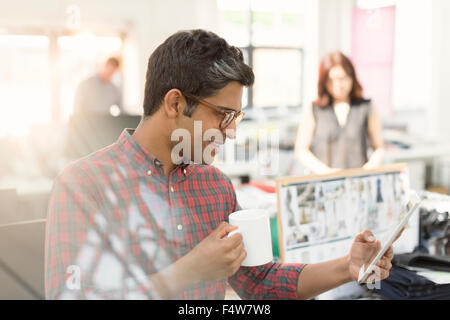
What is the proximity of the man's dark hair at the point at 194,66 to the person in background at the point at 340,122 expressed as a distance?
1.35 meters

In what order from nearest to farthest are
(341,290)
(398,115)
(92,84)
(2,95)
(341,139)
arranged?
(2,95) → (341,290) → (92,84) → (341,139) → (398,115)

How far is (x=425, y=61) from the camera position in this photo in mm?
3783

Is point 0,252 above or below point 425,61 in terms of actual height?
below

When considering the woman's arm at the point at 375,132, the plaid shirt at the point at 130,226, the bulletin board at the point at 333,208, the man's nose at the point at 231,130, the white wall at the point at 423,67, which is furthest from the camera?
the white wall at the point at 423,67

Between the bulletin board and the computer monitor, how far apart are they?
49cm

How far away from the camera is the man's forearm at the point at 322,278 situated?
83cm

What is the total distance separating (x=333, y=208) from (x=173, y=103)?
1.69ft

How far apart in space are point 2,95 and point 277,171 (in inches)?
102

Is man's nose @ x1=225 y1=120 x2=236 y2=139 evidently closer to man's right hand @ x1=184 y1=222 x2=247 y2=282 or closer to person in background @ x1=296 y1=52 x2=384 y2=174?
man's right hand @ x1=184 y1=222 x2=247 y2=282

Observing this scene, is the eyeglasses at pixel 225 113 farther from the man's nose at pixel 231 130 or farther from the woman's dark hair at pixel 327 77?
the woman's dark hair at pixel 327 77

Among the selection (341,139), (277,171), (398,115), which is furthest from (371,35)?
(341,139)

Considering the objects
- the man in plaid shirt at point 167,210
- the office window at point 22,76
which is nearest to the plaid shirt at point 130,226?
the man in plaid shirt at point 167,210

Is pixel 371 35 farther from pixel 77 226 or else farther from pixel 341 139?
pixel 77 226

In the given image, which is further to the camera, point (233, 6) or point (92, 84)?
point (233, 6)
